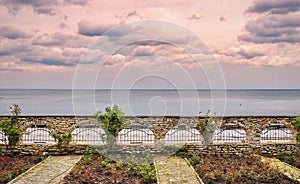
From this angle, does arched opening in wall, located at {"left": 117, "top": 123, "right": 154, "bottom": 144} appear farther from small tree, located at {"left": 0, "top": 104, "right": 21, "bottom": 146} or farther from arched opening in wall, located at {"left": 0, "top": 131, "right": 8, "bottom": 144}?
arched opening in wall, located at {"left": 0, "top": 131, "right": 8, "bottom": 144}

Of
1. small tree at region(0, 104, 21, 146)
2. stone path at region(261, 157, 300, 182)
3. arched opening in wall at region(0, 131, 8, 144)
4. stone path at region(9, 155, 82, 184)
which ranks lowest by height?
stone path at region(261, 157, 300, 182)

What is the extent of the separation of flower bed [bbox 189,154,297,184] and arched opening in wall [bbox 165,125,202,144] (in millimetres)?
726

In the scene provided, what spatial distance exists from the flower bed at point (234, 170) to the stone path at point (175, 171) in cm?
25

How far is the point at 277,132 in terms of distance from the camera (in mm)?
13016

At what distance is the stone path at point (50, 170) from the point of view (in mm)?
8992

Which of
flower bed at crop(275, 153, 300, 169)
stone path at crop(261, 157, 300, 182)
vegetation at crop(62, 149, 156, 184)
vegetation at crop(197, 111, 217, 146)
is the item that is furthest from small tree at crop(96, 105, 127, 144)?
flower bed at crop(275, 153, 300, 169)

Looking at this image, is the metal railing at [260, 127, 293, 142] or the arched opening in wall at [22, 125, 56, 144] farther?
the metal railing at [260, 127, 293, 142]

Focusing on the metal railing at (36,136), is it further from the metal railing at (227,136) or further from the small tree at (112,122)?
the metal railing at (227,136)

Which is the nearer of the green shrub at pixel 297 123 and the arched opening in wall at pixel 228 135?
the green shrub at pixel 297 123

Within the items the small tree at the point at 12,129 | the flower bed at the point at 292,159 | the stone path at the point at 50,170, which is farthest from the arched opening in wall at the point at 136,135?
the flower bed at the point at 292,159

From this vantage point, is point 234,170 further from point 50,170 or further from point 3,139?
point 3,139

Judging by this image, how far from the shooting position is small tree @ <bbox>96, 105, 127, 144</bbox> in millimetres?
12477

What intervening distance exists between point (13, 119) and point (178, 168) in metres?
6.43

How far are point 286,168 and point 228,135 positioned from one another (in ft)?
9.19
